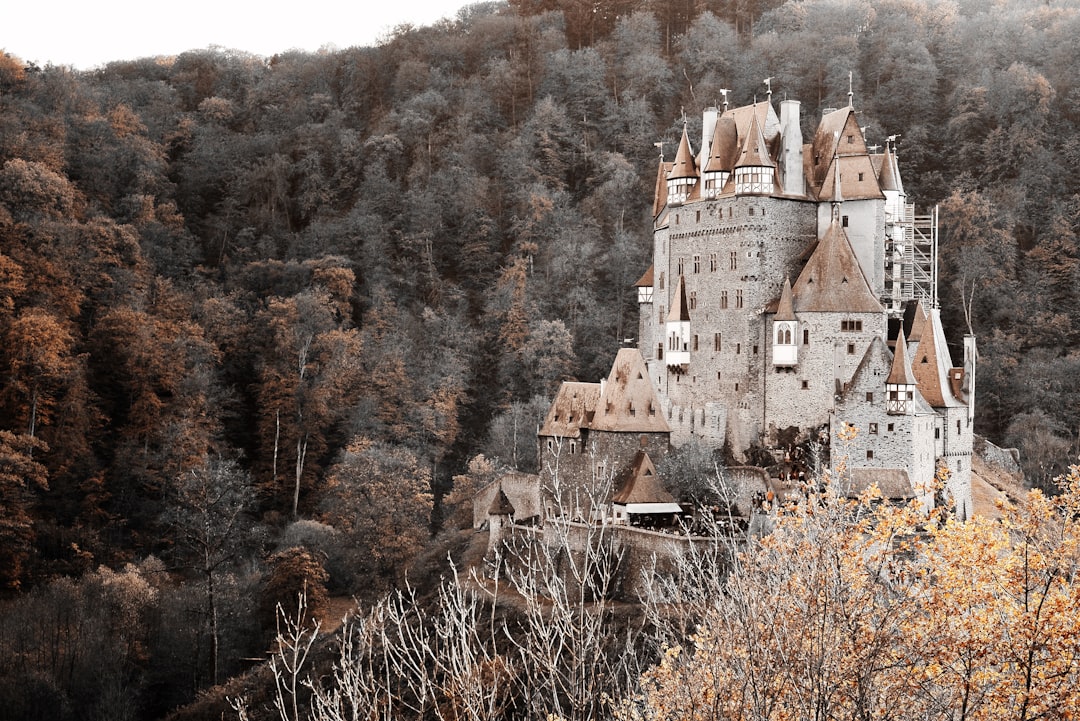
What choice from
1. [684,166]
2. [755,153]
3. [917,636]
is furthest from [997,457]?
[917,636]

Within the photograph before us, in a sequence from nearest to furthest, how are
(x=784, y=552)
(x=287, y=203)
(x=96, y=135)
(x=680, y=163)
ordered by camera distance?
(x=784, y=552), (x=680, y=163), (x=96, y=135), (x=287, y=203)

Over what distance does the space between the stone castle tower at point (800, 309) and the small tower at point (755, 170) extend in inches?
2.1

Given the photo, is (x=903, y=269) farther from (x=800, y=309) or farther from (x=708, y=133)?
(x=708, y=133)

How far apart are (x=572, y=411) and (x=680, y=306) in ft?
20.6

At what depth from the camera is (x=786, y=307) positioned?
41.2 m

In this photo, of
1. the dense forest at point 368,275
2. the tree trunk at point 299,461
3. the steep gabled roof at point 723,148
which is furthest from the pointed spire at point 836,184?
the tree trunk at point 299,461

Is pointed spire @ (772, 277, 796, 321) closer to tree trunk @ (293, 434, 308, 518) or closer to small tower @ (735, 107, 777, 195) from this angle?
small tower @ (735, 107, 777, 195)

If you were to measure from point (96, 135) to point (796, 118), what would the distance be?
52.0m

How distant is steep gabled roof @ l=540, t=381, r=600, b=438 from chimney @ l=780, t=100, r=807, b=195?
35.6ft

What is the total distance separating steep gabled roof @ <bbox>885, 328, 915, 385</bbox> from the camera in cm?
3775

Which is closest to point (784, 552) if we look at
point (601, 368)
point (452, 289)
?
point (601, 368)

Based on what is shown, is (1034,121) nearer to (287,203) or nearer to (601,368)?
(601,368)

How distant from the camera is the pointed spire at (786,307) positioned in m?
41.1

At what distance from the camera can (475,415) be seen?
6391 centimetres
